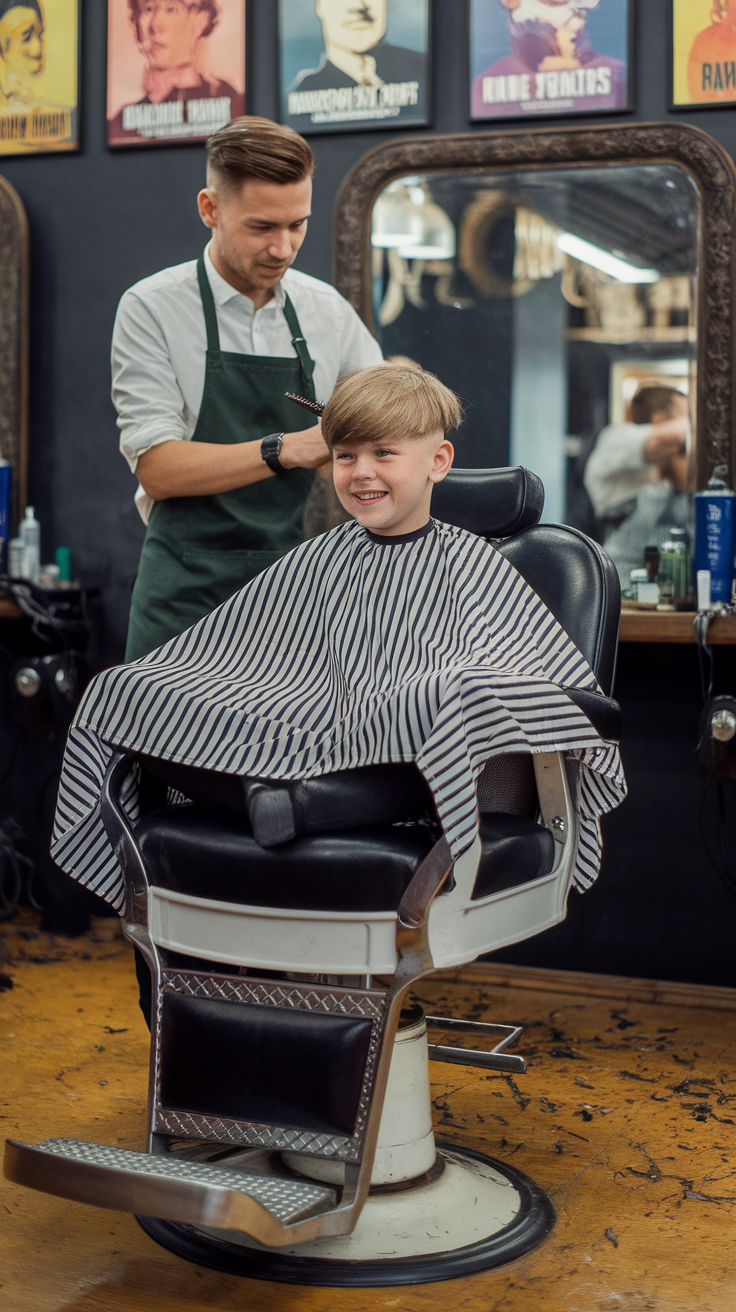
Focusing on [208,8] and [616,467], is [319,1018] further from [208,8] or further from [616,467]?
[208,8]

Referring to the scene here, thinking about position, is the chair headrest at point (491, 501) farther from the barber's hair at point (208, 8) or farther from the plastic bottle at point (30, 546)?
the barber's hair at point (208, 8)

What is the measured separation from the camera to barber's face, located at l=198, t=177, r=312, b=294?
2104 millimetres

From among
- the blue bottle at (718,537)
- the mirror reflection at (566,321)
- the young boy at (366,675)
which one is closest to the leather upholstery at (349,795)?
the young boy at (366,675)

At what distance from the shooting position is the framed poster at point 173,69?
3.14m

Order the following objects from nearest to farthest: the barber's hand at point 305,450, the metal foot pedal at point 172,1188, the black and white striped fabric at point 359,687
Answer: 1. the metal foot pedal at point 172,1188
2. the black and white striped fabric at point 359,687
3. the barber's hand at point 305,450

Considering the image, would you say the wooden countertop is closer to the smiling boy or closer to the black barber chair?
the black barber chair

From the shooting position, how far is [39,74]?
3.31 meters

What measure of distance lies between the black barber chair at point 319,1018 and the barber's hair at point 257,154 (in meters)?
0.84

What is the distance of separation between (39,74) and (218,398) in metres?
1.57

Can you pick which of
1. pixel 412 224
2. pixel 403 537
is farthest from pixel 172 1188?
pixel 412 224

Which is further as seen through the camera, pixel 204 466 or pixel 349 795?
pixel 204 466

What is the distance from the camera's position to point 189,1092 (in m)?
1.66

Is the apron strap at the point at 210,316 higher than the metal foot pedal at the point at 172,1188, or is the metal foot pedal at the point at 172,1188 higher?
the apron strap at the point at 210,316

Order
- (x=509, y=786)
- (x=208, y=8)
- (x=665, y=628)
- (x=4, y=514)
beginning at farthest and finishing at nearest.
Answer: (x=4, y=514), (x=208, y=8), (x=665, y=628), (x=509, y=786)
